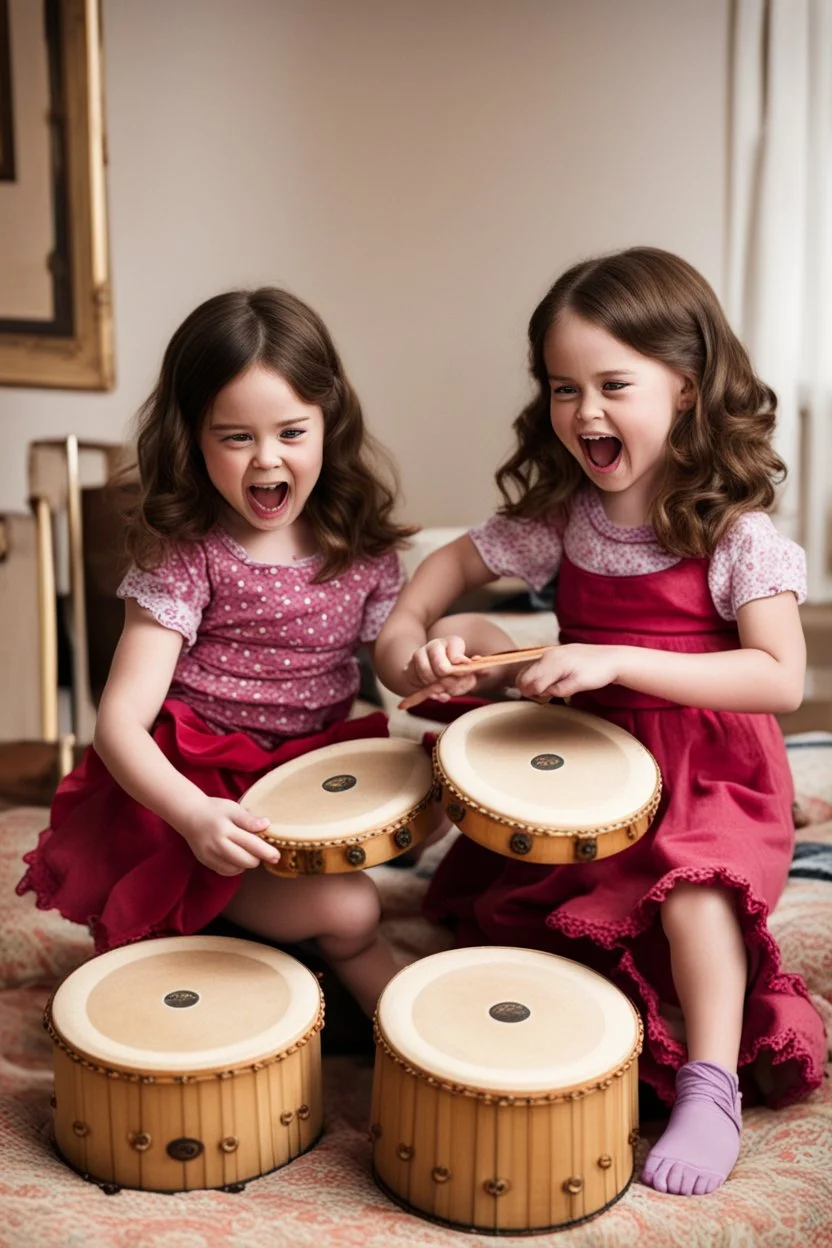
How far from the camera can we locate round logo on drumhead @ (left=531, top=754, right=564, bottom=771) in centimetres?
142

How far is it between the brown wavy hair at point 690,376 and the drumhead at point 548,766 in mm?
268

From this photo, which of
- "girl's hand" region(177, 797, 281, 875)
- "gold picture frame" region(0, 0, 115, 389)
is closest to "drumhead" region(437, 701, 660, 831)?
"girl's hand" region(177, 797, 281, 875)

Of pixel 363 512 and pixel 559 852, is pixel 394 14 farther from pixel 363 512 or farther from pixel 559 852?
pixel 559 852

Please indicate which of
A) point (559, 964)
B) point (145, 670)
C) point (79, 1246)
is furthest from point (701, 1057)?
point (145, 670)

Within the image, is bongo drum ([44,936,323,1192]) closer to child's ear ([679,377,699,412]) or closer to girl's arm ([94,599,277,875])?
girl's arm ([94,599,277,875])

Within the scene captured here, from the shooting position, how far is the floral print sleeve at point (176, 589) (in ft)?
5.38

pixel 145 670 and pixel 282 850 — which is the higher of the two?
pixel 145 670

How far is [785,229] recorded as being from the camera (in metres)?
2.70

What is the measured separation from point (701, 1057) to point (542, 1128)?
0.26 meters

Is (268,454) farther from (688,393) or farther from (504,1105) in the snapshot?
(504,1105)

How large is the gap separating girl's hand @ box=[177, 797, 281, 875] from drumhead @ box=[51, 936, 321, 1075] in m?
0.10

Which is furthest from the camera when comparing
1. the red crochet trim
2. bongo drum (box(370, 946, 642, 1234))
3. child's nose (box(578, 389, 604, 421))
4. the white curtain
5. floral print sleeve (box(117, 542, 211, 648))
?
the white curtain

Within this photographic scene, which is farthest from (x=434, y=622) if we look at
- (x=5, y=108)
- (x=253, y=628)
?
(x=5, y=108)

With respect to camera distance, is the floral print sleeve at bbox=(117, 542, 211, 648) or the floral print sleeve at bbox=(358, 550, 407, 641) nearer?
the floral print sleeve at bbox=(117, 542, 211, 648)
